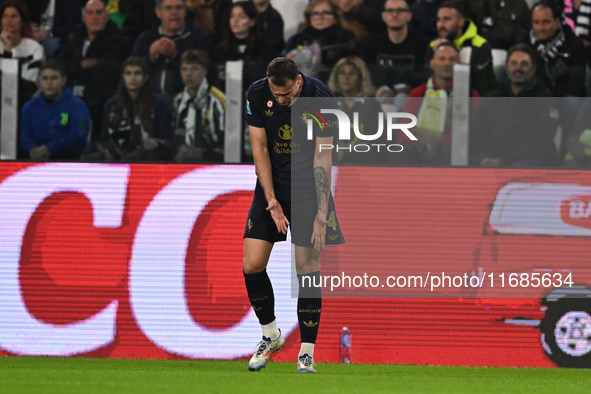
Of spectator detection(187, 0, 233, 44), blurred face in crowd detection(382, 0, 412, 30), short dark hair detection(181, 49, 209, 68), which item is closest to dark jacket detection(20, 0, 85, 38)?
spectator detection(187, 0, 233, 44)

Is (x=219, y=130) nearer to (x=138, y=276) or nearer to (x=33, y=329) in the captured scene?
(x=138, y=276)

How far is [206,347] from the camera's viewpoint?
575 centimetres

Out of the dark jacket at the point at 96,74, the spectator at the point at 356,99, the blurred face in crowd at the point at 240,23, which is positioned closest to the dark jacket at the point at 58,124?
the dark jacket at the point at 96,74

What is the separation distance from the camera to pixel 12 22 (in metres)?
7.67

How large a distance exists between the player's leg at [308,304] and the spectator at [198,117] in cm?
221

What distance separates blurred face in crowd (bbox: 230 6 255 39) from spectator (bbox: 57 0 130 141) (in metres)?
1.12

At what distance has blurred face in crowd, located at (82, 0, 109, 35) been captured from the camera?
7.76 m

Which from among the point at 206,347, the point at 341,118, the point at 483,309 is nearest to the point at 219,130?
the point at 341,118

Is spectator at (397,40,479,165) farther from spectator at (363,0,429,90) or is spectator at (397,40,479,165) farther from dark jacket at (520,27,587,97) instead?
dark jacket at (520,27,587,97)

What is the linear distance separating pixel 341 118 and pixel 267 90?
1.83 m

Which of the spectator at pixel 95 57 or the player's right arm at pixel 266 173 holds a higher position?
the spectator at pixel 95 57

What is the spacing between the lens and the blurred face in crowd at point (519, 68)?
256 inches

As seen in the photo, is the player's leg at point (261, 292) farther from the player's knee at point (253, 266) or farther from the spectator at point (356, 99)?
the spectator at point (356, 99)

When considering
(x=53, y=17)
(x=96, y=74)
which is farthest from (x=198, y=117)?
(x=53, y=17)
